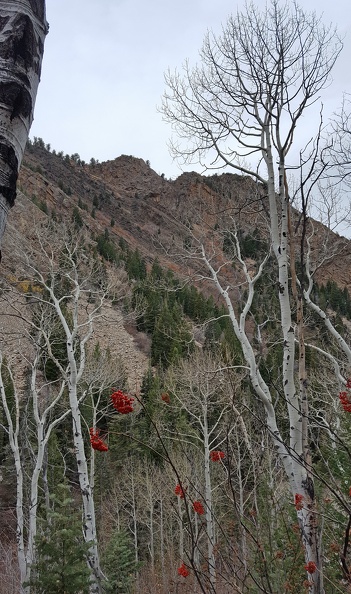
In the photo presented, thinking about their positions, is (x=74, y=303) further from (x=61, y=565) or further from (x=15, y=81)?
(x=15, y=81)

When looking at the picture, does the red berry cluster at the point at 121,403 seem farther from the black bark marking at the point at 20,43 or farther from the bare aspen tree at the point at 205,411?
the black bark marking at the point at 20,43

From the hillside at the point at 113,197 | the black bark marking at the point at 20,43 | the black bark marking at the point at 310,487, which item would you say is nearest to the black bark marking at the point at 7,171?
the black bark marking at the point at 20,43

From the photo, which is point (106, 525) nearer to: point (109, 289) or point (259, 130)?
point (109, 289)

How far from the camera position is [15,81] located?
1098mm

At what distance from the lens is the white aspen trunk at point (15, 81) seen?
41.2 inches

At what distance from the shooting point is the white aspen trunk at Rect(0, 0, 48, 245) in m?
1.05

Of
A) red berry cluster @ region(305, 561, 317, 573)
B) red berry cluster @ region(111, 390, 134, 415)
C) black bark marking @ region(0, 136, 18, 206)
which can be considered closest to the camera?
black bark marking @ region(0, 136, 18, 206)

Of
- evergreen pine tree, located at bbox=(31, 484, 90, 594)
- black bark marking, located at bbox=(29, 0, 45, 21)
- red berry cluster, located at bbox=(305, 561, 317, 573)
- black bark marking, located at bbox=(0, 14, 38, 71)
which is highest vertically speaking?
black bark marking, located at bbox=(29, 0, 45, 21)

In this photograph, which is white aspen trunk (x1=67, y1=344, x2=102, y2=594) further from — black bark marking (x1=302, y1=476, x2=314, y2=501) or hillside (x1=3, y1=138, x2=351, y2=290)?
hillside (x1=3, y1=138, x2=351, y2=290)

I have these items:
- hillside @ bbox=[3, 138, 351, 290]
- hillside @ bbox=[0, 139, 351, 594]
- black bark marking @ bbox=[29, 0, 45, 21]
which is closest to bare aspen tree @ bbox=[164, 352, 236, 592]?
hillside @ bbox=[0, 139, 351, 594]

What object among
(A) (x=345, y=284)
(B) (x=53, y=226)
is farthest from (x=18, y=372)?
(A) (x=345, y=284)

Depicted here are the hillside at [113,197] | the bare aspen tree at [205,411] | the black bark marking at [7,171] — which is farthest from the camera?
the hillside at [113,197]

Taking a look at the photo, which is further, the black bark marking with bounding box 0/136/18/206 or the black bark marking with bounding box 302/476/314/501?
the black bark marking with bounding box 302/476/314/501

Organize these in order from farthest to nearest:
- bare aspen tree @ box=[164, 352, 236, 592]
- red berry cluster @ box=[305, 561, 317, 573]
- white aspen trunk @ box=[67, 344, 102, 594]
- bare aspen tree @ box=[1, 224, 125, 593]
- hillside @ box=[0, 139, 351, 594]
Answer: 1. bare aspen tree @ box=[1, 224, 125, 593]
2. white aspen trunk @ box=[67, 344, 102, 594]
3. bare aspen tree @ box=[164, 352, 236, 592]
4. hillside @ box=[0, 139, 351, 594]
5. red berry cluster @ box=[305, 561, 317, 573]
